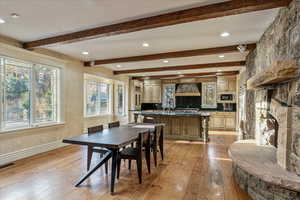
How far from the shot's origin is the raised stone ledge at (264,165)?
1673 mm

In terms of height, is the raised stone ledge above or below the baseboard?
above

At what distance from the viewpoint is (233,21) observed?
8.97 ft

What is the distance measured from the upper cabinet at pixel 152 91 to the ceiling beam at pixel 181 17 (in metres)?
6.38

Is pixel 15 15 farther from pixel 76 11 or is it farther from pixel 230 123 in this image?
pixel 230 123

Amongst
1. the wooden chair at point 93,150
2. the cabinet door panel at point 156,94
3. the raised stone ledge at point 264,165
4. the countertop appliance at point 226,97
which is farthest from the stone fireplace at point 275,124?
the cabinet door panel at point 156,94

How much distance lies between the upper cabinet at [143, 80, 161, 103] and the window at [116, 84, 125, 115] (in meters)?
1.73

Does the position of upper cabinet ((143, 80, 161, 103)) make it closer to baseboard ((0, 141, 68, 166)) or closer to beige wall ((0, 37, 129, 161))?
beige wall ((0, 37, 129, 161))

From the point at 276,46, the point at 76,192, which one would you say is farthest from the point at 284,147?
the point at 76,192

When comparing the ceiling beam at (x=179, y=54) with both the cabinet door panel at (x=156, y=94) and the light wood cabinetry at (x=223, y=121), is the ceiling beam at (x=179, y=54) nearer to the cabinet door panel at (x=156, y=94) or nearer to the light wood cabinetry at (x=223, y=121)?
the cabinet door panel at (x=156, y=94)

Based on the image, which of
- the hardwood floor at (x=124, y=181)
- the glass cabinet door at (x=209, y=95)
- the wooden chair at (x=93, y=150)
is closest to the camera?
the hardwood floor at (x=124, y=181)

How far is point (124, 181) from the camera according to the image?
2836 mm

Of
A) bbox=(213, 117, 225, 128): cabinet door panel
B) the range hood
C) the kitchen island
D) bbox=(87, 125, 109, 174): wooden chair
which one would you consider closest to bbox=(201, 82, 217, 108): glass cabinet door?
the range hood

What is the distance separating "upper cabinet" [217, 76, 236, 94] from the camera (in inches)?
313

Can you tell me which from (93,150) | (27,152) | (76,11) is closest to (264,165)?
(93,150)
